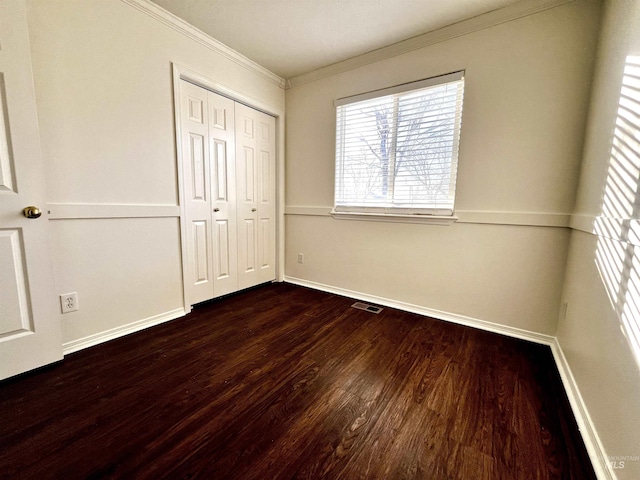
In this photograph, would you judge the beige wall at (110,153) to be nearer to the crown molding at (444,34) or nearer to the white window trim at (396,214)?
the crown molding at (444,34)

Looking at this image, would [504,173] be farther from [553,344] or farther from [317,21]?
[317,21]

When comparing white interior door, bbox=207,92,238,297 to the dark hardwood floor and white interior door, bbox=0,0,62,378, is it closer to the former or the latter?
the dark hardwood floor

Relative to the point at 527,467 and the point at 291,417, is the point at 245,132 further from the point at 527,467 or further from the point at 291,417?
the point at 527,467

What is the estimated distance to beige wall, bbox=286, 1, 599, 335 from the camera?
5.62ft

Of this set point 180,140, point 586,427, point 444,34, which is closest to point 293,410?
point 586,427

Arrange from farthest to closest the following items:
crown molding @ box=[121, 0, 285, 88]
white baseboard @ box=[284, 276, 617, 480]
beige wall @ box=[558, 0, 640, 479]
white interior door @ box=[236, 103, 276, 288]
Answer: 1. white interior door @ box=[236, 103, 276, 288]
2. crown molding @ box=[121, 0, 285, 88]
3. white baseboard @ box=[284, 276, 617, 480]
4. beige wall @ box=[558, 0, 640, 479]

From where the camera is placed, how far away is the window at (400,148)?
2.13 meters

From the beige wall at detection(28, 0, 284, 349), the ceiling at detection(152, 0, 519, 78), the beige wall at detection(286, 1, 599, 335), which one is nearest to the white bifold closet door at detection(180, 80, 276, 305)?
the beige wall at detection(28, 0, 284, 349)

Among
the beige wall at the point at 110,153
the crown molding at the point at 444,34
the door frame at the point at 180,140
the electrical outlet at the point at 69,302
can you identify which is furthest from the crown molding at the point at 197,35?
the electrical outlet at the point at 69,302

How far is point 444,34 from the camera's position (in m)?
2.06

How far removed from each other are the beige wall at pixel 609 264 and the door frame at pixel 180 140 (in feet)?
8.70

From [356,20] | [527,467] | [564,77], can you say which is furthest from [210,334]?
[564,77]

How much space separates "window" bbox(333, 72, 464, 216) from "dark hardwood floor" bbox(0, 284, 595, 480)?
1226 millimetres

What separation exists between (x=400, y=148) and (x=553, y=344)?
1.93m
